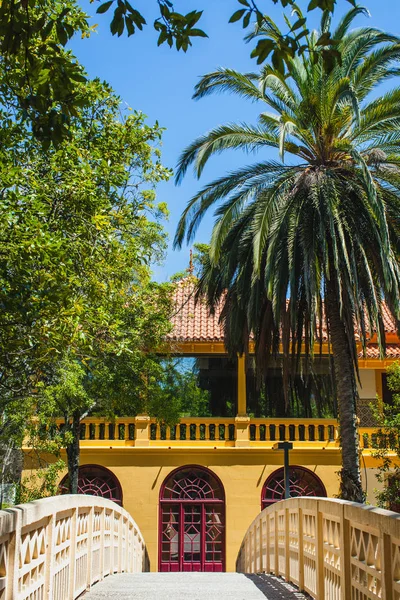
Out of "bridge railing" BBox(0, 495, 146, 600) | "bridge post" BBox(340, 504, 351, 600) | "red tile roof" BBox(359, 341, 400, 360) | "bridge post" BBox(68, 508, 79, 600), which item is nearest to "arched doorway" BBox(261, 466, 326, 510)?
"red tile roof" BBox(359, 341, 400, 360)

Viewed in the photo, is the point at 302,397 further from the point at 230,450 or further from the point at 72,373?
the point at 72,373

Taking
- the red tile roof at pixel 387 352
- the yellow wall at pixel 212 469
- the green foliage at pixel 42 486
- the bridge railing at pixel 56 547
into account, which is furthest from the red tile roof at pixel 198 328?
the bridge railing at pixel 56 547

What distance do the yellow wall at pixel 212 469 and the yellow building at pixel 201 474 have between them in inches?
1.2

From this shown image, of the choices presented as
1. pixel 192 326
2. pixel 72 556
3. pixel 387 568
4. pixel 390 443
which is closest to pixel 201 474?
pixel 192 326

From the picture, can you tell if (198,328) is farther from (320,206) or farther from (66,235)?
(66,235)

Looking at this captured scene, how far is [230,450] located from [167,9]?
60.7ft

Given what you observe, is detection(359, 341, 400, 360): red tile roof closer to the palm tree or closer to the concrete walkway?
the palm tree

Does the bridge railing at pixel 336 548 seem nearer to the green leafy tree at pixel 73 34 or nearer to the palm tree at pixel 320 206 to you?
the green leafy tree at pixel 73 34

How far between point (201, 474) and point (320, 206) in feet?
36.7

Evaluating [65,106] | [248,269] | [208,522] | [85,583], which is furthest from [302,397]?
[65,106]

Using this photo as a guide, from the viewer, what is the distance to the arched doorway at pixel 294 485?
891 inches

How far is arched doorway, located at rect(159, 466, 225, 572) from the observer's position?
22141 millimetres

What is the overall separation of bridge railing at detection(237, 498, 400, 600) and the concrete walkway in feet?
0.89

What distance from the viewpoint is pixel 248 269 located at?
624 inches
